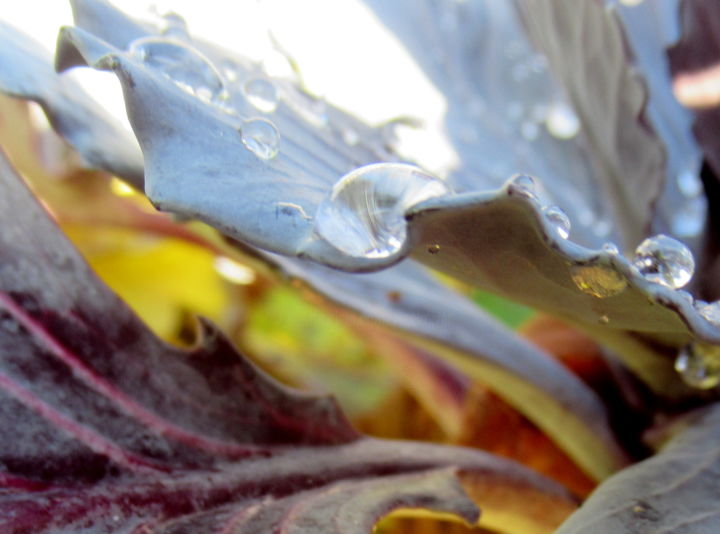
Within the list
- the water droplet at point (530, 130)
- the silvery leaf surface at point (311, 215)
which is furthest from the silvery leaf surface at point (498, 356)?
the water droplet at point (530, 130)

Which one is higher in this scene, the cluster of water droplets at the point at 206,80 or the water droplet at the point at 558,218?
the cluster of water droplets at the point at 206,80

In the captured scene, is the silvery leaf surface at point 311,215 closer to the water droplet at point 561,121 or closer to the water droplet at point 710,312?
the water droplet at point 710,312

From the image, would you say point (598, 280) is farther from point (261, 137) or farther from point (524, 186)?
point (261, 137)

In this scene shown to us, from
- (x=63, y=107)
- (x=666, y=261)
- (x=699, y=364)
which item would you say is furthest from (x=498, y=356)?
(x=63, y=107)

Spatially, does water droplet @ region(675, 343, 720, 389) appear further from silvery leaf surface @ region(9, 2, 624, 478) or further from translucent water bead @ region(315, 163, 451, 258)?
translucent water bead @ region(315, 163, 451, 258)

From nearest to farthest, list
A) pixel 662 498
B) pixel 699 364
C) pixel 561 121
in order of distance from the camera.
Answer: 1. pixel 662 498
2. pixel 699 364
3. pixel 561 121

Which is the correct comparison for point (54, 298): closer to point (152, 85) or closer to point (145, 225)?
point (152, 85)

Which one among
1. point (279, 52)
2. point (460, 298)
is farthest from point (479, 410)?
point (279, 52)
